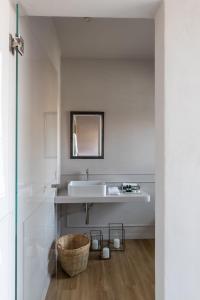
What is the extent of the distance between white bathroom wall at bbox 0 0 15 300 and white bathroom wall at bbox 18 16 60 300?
0.17 meters

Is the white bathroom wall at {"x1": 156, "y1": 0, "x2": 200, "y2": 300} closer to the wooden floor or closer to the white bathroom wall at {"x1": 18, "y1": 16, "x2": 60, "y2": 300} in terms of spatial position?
the white bathroom wall at {"x1": 18, "y1": 16, "x2": 60, "y2": 300}

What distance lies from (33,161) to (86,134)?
6.77 ft

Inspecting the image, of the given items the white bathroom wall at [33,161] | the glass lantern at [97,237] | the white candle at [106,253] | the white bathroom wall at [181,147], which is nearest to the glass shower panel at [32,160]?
the white bathroom wall at [33,161]

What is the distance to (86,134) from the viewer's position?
12.6ft

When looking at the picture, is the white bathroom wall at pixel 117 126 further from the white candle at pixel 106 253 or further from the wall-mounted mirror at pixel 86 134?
the white candle at pixel 106 253

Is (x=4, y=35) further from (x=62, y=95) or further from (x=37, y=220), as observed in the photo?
(x=62, y=95)

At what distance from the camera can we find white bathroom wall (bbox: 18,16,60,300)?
1507 mm

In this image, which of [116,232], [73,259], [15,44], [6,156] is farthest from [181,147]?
[116,232]

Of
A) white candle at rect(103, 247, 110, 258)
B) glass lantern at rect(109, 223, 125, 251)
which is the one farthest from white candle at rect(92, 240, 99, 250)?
glass lantern at rect(109, 223, 125, 251)

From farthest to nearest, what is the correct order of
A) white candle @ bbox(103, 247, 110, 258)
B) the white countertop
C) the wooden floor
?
white candle @ bbox(103, 247, 110, 258) → the white countertop → the wooden floor

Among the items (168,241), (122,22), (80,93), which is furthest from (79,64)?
(168,241)

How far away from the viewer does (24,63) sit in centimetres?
154

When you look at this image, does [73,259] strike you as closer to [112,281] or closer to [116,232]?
[112,281]

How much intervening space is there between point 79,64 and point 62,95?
548mm
